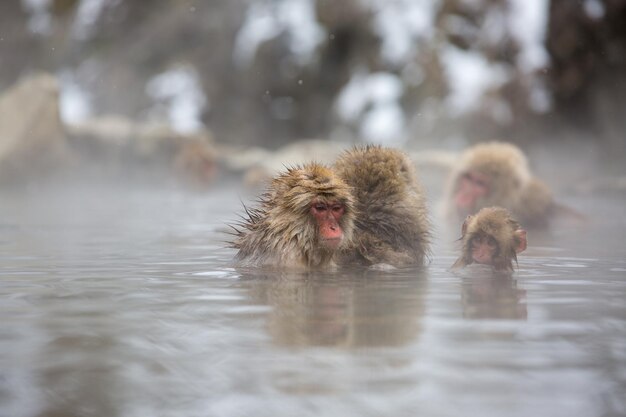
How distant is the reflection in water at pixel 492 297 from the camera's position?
2.91 metres

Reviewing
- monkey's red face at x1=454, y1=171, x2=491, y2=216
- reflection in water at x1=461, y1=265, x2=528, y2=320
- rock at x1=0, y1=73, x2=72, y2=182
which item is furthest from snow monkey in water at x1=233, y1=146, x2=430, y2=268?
rock at x1=0, y1=73, x2=72, y2=182

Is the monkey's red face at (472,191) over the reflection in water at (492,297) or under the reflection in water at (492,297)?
over

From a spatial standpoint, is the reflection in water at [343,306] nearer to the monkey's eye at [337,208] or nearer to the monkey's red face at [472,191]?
the monkey's eye at [337,208]

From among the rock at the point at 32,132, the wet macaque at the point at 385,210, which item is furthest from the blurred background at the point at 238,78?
the wet macaque at the point at 385,210

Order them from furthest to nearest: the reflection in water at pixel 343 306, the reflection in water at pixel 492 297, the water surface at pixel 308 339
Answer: the reflection in water at pixel 492 297 < the reflection in water at pixel 343 306 < the water surface at pixel 308 339

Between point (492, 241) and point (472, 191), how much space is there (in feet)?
11.0

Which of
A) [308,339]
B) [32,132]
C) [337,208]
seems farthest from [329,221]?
[32,132]

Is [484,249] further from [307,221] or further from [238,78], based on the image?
[238,78]

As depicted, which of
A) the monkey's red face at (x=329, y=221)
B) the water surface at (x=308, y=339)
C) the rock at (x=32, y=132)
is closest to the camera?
the water surface at (x=308, y=339)

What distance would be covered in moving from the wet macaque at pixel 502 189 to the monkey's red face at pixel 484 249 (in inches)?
129

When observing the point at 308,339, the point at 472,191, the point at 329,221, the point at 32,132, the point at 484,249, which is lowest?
the point at 308,339

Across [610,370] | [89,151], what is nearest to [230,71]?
[89,151]

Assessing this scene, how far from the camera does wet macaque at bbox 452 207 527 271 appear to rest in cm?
442

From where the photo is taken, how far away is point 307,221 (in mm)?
4328
